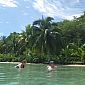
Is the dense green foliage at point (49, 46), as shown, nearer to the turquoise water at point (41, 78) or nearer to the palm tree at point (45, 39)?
the palm tree at point (45, 39)

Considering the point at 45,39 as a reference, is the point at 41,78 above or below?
below

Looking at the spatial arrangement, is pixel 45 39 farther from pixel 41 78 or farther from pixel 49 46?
pixel 41 78

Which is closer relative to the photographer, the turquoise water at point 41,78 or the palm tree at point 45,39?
the turquoise water at point 41,78

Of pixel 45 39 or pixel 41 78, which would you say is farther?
pixel 45 39

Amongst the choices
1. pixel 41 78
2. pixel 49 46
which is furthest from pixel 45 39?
pixel 41 78

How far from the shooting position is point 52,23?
5109 cm

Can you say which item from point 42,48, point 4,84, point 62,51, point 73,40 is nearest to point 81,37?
point 73,40

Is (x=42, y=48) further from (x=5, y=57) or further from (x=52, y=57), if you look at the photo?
(x=5, y=57)

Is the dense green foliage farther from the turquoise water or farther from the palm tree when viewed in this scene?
the turquoise water

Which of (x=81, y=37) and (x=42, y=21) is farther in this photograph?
(x=81, y=37)

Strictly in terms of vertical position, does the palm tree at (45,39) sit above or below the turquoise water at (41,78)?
above

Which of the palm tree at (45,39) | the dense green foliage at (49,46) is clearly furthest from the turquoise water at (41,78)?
the palm tree at (45,39)

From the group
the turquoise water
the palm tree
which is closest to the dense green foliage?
the palm tree

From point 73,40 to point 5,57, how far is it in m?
15.2
